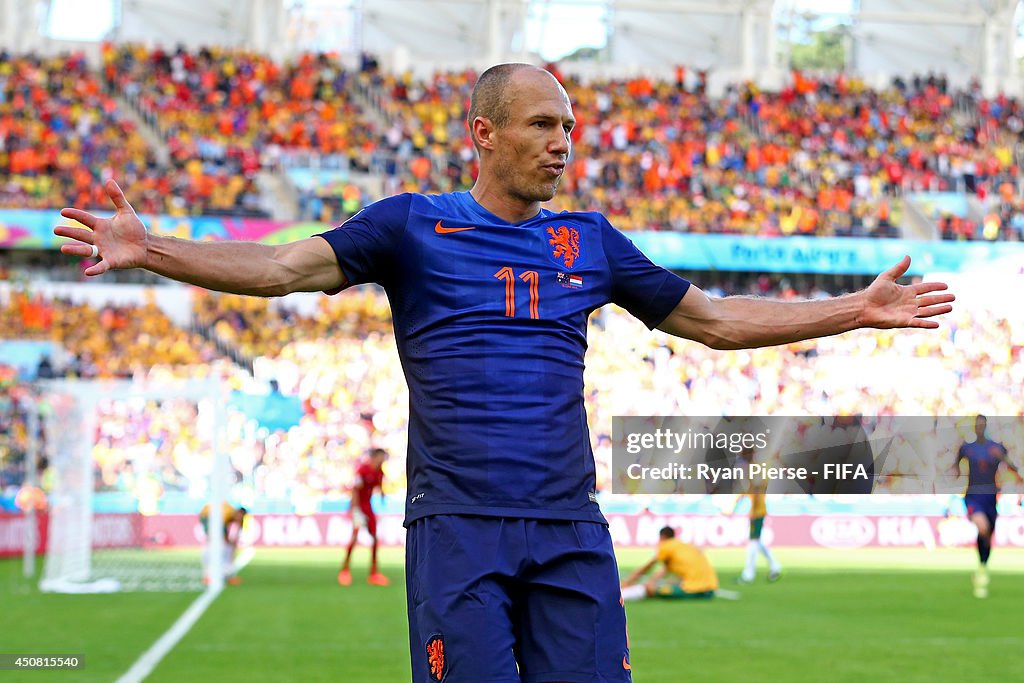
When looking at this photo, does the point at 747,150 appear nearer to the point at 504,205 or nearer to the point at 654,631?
the point at 654,631

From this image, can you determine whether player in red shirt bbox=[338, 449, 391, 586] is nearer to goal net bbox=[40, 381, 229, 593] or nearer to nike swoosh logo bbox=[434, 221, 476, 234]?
A: goal net bbox=[40, 381, 229, 593]

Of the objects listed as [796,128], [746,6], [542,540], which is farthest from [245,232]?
[542,540]

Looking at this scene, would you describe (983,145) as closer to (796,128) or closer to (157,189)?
(796,128)

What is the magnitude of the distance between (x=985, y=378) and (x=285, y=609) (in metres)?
11.7

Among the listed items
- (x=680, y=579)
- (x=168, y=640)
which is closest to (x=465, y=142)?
(x=680, y=579)

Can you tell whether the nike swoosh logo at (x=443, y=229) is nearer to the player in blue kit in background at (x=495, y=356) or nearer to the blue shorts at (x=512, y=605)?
the player in blue kit in background at (x=495, y=356)

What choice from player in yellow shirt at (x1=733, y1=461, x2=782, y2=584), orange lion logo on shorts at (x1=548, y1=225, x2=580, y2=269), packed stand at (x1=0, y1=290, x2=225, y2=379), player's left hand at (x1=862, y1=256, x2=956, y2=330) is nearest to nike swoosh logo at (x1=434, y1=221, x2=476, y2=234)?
orange lion logo on shorts at (x1=548, y1=225, x2=580, y2=269)

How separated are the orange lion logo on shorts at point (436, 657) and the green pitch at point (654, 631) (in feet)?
21.1

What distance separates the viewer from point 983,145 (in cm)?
3916

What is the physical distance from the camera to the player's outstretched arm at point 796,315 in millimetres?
3875

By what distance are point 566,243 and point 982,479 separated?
12.3 m

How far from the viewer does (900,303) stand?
392 centimetres

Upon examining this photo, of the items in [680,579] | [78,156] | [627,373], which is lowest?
[680,579]

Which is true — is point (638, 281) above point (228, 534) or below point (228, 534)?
above
